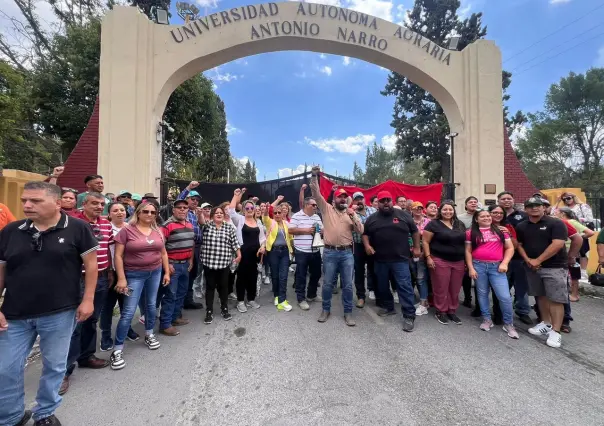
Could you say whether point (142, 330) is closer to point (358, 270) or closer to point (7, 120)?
point (358, 270)

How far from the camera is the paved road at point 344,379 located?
2344 mm

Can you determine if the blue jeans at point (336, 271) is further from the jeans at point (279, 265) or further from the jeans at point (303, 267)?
the jeans at point (279, 265)

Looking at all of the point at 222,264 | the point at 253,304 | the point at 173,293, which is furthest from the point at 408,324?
the point at 173,293

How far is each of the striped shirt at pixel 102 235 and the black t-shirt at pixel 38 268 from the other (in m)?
0.95

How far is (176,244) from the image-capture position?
404cm

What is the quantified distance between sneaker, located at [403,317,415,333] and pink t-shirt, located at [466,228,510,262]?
1.28 metres

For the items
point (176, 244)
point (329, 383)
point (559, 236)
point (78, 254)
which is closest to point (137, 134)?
point (176, 244)

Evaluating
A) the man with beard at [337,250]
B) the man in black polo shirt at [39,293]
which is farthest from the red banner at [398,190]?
the man in black polo shirt at [39,293]

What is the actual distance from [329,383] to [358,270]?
2.73m

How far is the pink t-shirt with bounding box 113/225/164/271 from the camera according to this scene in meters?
3.30

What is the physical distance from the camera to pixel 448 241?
4.32 meters

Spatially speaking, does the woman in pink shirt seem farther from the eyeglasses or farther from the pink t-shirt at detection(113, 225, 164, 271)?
the eyeglasses

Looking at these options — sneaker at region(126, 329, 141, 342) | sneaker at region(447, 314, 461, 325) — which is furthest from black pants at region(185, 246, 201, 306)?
sneaker at region(447, 314, 461, 325)

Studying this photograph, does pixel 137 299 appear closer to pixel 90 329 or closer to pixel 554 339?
pixel 90 329
